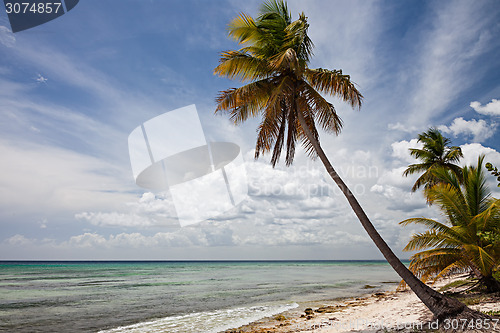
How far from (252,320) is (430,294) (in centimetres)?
684

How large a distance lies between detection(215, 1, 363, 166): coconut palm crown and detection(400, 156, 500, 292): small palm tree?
3830mm

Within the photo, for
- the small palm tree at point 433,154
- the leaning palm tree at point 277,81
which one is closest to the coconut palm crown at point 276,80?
the leaning palm tree at point 277,81

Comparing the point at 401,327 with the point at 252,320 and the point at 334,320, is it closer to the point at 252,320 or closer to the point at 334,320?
the point at 334,320

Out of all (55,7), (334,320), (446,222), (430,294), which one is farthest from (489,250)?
(55,7)

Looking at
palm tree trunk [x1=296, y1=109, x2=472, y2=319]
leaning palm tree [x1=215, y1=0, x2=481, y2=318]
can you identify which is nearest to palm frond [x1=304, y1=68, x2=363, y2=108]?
leaning palm tree [x1=215, y1=0, x2=481, y2=318]

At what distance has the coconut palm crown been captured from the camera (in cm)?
826

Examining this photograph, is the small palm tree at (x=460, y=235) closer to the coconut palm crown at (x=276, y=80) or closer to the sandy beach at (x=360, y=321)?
the sandy beach at (x=360, y=321)

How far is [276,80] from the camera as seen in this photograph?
876 centimetres

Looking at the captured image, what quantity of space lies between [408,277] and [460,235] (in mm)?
2901

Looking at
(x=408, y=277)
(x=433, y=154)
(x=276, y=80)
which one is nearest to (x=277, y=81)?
(x=276, y=80)

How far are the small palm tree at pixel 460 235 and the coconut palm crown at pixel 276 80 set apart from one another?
383 cm

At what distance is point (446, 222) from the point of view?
29.6 feet

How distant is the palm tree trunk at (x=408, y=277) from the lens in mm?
5719

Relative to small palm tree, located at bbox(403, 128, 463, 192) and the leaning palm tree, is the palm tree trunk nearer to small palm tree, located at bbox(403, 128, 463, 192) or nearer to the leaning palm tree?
the leaning palm tree
